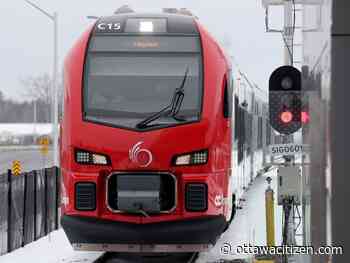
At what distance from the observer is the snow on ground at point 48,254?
504 inches

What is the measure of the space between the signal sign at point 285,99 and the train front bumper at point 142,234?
1.98 meters

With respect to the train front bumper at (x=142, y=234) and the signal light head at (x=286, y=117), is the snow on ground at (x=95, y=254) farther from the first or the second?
the signal light head at (x=286, y=117)

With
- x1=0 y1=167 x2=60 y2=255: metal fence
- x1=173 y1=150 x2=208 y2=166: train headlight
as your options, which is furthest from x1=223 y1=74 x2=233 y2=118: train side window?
x1=0 y1=167 x2=60 y2=255: metal fence

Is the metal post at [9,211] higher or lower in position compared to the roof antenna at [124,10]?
lower

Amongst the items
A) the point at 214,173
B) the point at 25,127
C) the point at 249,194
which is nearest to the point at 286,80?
the point at 214,173

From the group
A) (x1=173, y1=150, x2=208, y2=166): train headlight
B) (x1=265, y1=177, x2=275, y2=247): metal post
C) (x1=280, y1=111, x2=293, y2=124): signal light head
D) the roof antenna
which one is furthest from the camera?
the roof antenna

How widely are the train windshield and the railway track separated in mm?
3034

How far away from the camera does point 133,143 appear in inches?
412

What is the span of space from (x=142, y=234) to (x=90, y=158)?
130 cm

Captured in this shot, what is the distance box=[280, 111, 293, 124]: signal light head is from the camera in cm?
928

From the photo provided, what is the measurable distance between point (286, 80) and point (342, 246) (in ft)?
14.2

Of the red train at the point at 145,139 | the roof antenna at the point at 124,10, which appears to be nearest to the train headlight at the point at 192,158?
the red train at the point at 145,139

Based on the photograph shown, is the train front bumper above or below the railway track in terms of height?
above

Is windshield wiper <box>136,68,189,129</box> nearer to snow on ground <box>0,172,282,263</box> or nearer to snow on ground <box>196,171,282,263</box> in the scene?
snow on ground <box>196,171,282,263</box>
